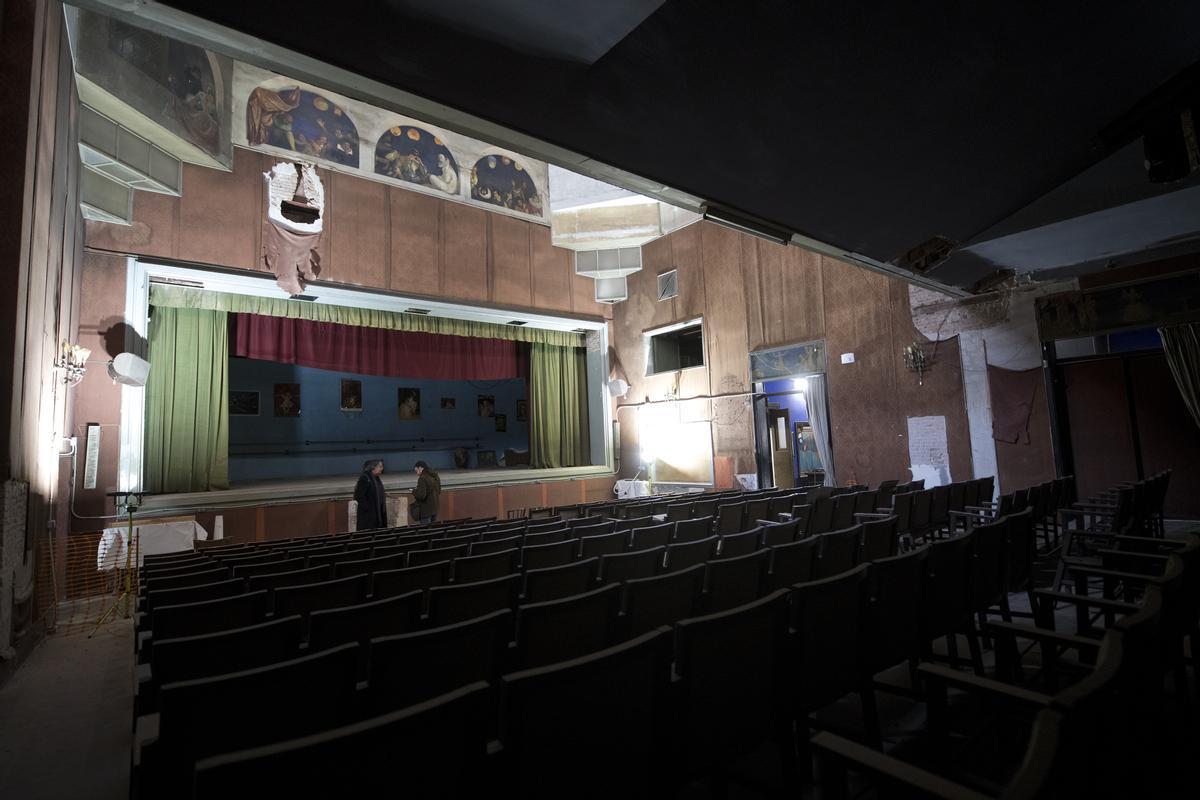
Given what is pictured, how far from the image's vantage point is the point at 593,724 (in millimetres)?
1391

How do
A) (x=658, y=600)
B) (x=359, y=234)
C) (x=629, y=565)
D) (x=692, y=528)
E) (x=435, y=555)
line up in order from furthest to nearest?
(x=359, y=234) → (x=692, y=528) → (x=435, y=555) → (x=629, y=565) → (x=658, y=600)

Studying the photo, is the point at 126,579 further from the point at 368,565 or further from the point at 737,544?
the point at 737,544

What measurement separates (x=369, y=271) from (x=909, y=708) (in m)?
10.5

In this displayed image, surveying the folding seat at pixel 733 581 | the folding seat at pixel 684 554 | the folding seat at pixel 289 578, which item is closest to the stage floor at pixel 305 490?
the folding seat at pixel 289 578

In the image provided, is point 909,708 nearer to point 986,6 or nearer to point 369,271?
point 986,6

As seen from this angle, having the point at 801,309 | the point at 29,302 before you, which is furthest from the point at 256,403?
the point at 801,309

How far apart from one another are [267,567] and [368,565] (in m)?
0.84

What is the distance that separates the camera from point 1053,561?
553 cm

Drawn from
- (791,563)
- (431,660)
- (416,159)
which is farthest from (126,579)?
(416,159)

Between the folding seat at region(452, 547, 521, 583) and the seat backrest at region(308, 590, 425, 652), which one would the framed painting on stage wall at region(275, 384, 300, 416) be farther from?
the seat backrest at region(308, 590, 425, 652)

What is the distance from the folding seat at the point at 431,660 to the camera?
1647 millimetres

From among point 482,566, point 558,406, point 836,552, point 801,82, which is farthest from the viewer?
point 558,406

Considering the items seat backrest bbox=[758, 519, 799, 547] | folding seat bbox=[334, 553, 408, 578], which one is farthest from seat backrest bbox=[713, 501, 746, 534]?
folding seat bbox=[334, 553, 408, 578]

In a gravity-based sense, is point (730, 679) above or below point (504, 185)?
below
